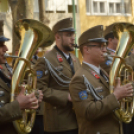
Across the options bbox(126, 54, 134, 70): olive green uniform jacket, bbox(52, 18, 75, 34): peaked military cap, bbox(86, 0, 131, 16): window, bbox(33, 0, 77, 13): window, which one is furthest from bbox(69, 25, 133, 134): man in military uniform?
bbox(86, 0, 131, 16): window

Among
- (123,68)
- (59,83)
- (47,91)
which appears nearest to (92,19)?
(59,83)

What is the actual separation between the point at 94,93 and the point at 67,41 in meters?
1.38

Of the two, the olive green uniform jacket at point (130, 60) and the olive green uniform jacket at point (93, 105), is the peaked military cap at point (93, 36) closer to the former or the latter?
the olive green uniform jacket at point (93, 105)

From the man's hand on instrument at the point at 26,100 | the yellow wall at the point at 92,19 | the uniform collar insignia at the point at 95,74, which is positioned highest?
→ the yellow wall at the point at 92,19

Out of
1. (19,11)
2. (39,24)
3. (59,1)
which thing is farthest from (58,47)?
(59,1)

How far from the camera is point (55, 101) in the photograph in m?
4.66

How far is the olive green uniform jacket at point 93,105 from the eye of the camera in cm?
368

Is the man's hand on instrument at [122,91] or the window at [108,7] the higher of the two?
the window at [108,7]

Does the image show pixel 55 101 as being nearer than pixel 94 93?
No

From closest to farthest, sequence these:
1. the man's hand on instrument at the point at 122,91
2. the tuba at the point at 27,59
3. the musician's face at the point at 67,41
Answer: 1. the tuba at the point at 27,59
2. the man's hand on instrument at the point at 122,91
3. the musician's face at the point at 67,41

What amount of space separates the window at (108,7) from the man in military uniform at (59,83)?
25.5 ft

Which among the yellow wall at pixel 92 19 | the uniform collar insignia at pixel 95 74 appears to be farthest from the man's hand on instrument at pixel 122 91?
the yellow wall at pixel 92 19

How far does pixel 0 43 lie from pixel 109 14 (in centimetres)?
965

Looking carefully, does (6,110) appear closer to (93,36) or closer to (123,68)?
(93,36)
